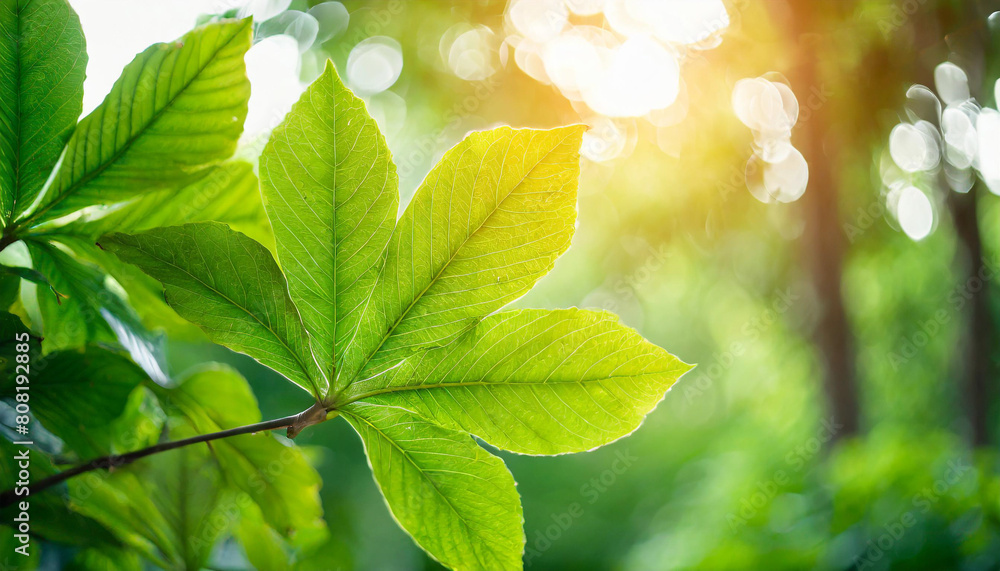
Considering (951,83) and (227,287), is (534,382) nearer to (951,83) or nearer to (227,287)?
(227,287)

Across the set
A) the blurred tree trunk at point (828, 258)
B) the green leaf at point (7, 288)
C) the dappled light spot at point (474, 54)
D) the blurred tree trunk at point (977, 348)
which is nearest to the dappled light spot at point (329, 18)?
the dappled light spot at point (474, 54)

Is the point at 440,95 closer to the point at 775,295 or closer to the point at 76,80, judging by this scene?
the point at 775,295

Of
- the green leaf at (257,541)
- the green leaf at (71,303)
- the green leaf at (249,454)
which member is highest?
the green leaf at (71,303)

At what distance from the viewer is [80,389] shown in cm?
33

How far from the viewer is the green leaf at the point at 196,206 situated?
35cm

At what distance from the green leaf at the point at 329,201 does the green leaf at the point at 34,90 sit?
5.5 inches

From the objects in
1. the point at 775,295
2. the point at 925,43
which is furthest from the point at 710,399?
the point at 925,43

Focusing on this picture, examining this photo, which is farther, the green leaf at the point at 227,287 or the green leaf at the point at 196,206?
the green leaf at the point at 196,206

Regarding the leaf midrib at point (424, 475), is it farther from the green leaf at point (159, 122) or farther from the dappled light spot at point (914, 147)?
the dappled light spot at point (914, 147)

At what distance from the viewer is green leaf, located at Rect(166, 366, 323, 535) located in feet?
1.23

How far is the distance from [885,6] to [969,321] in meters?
1.19

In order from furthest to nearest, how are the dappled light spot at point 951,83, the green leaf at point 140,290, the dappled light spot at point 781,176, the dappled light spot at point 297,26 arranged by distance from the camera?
the dappled light spot at point 781,176
the dappled light spot at point 951,83
the dappled light spot at point 297,26
the green leaf at point 140,290

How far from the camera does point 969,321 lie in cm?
215

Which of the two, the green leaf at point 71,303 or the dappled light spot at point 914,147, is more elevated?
the dappled light spot at point 914,147
